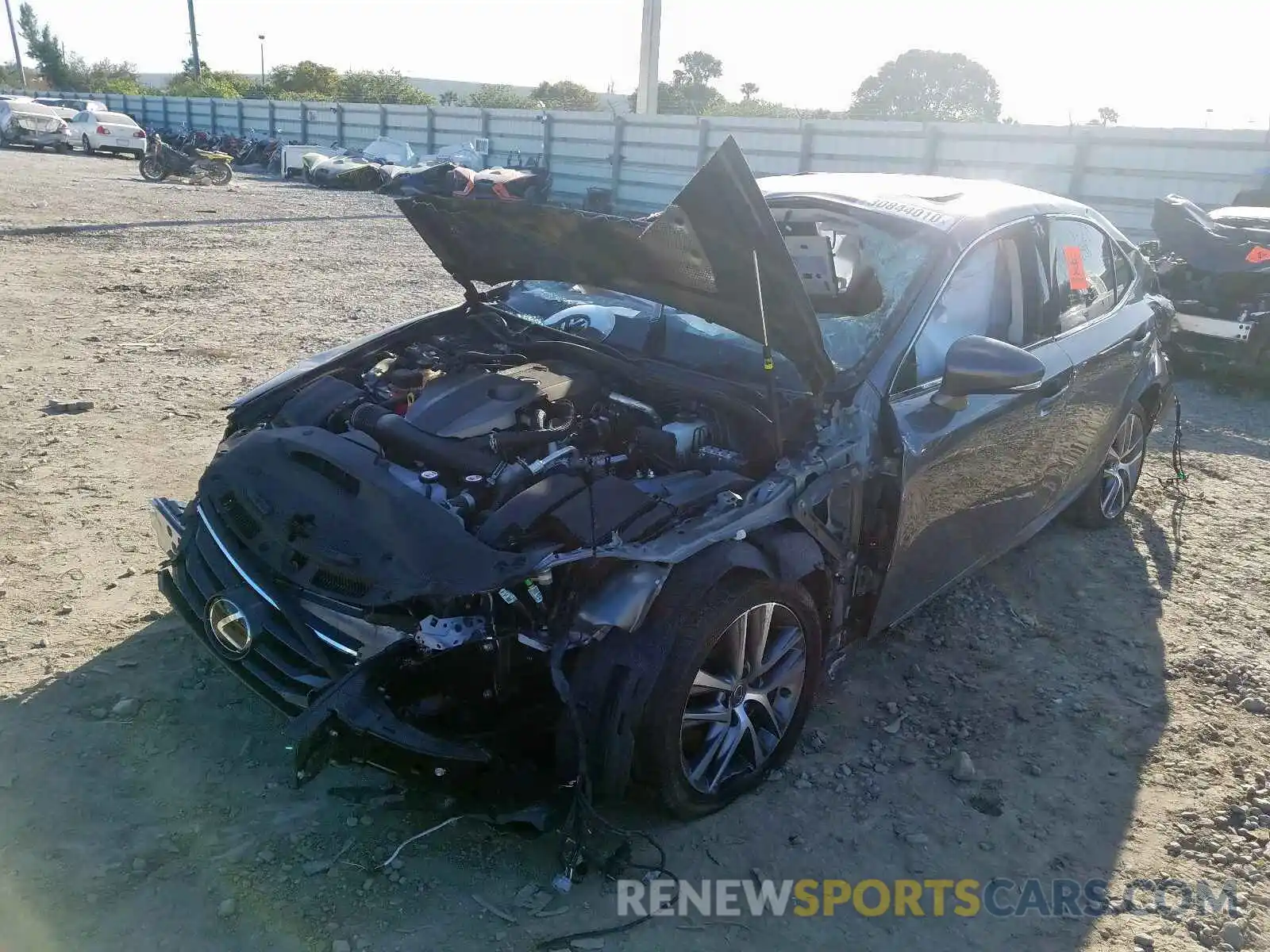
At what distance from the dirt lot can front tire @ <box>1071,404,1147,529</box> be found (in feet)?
0.43

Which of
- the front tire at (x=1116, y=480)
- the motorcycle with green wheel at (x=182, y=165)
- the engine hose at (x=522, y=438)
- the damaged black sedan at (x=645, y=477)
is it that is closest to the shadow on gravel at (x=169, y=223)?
the motorcycle with green wheel at (x=182, y=165)

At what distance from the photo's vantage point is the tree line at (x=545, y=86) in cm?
5216

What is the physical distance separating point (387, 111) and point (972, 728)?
30.1m

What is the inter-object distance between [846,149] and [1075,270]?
1474 cm

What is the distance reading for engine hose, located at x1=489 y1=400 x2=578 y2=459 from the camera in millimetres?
3090

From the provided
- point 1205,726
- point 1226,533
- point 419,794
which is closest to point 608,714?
point 419,794

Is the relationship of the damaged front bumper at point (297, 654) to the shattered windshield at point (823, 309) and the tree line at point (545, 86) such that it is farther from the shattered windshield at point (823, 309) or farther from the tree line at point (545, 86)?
the tree line at point (545, 86)

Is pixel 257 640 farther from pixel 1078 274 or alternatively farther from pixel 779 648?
pixel 1078 274

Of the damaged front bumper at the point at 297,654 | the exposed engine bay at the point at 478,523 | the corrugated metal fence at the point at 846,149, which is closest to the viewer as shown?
the damaged front bumper at the point at 297,654

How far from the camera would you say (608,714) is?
2.51 metres

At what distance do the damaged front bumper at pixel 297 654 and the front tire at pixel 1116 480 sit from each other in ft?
12.6

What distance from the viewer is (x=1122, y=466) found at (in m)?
5.10

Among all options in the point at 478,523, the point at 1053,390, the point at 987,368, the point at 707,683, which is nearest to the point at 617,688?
the point at 707,683

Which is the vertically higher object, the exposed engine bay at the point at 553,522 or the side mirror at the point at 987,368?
the side mirror at the point at 987,368
